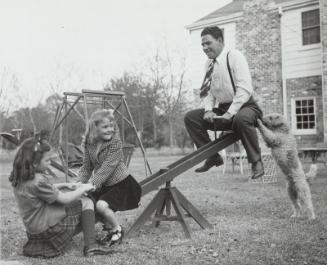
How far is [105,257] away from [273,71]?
15.8 meters

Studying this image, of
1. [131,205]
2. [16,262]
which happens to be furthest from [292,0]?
[16,262]

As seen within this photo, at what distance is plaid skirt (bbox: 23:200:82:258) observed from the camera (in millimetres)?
4191

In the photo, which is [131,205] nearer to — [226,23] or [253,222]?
[253,222]

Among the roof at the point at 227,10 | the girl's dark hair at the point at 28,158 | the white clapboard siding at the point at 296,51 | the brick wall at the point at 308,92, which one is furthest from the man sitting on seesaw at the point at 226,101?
the roof at the point at 227,10

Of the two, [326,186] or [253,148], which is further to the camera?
[326,186]

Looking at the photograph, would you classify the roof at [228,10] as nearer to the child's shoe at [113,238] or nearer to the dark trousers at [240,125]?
the dark trousers at [240,125]

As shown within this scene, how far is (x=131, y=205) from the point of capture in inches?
187

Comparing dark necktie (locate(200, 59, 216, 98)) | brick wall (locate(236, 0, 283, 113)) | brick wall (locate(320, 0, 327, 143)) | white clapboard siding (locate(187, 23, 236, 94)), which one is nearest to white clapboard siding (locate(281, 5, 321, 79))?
brick wall (locate(236, 0, 283, 113))

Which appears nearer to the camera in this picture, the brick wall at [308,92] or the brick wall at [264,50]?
the brick wall at [308,92]

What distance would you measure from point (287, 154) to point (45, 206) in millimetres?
3485

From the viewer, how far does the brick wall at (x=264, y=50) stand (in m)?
18.3

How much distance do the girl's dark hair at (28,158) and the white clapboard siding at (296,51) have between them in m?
15.5

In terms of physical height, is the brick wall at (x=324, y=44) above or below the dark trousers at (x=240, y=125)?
above

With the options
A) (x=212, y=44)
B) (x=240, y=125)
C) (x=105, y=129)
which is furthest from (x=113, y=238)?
(x=212, y=44)
